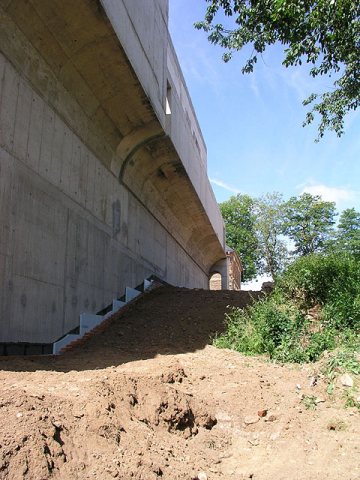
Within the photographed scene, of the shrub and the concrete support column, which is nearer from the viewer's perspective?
the shrub

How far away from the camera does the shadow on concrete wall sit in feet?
23.6

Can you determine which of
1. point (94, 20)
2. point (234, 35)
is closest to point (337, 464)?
point (94, 20)

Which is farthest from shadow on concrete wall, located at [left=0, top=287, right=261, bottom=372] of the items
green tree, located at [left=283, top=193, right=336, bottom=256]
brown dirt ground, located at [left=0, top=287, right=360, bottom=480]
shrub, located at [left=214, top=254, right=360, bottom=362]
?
green tree, located at [left=283, top=193, right=336, bottom=256]

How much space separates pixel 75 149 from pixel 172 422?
6.63 m

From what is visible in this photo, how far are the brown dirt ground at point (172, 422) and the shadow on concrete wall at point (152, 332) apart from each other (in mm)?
124

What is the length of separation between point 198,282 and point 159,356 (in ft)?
65.9

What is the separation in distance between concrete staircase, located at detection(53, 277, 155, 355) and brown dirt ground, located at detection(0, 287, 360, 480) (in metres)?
0.99

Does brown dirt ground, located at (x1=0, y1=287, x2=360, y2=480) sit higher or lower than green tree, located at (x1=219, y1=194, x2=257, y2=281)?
lower

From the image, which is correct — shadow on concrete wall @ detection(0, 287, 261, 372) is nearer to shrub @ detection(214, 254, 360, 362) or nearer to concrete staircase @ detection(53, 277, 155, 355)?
concrete staircase @ detection(53, 277, 155, 355)

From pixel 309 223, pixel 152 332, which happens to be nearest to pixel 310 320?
pixel 152 332

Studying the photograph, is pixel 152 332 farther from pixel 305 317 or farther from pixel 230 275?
pixel 230 275

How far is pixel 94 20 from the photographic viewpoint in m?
8.07

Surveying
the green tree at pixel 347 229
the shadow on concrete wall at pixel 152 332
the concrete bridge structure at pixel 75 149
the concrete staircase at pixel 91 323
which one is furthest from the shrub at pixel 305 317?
the green tree at pixel 347 229

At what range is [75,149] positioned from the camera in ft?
31.8
